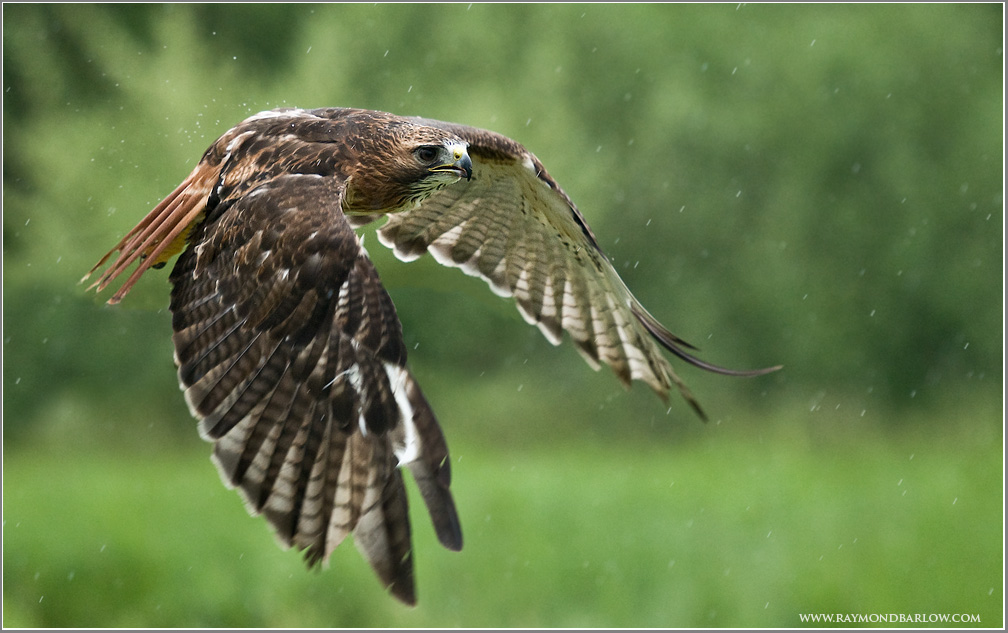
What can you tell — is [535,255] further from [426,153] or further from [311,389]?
[311,389]

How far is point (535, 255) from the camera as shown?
Answer: 489cm

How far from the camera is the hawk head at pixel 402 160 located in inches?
161

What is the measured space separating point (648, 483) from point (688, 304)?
188 centimetres

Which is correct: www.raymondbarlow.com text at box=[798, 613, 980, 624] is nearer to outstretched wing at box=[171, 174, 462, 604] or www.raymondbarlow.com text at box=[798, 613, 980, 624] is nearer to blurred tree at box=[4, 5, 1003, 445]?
blurred tree at box=[4, 5, 1003, 445]

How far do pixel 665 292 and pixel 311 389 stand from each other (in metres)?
8.22

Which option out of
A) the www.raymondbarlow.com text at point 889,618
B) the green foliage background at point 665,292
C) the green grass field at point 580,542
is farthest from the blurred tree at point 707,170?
the www.raymondbarlow.com text at point 889,618

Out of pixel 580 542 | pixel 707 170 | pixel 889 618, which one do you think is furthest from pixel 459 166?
pixel 707 170

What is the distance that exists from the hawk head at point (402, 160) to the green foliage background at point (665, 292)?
5.90 metres

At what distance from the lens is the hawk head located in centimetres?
408

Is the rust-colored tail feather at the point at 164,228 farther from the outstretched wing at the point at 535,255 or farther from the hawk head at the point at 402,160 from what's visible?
the outstretched wing at the point at 535,255

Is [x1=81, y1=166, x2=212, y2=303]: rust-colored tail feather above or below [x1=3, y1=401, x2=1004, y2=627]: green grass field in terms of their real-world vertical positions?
above

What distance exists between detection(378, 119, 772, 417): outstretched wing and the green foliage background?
5.10m

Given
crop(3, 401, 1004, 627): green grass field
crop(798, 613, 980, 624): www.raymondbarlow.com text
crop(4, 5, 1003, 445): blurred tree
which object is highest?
crop(4, 5, 1003, 445): blurred tree

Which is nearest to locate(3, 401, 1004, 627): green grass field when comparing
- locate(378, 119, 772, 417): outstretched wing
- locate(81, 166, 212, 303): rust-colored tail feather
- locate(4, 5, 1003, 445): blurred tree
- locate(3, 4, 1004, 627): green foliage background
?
locate(3, 4, 1004, 627): green foliage background
